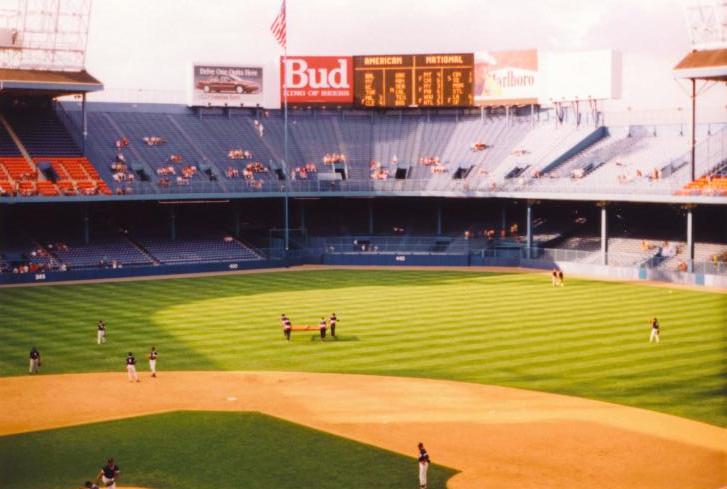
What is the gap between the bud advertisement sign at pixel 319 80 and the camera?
81000 mm

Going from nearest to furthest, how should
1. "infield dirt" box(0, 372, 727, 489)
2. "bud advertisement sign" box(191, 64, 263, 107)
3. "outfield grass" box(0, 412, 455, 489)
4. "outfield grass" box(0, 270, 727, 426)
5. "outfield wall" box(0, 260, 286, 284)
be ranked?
"outfield grass" box(0, 412, 455, 489) < "infield dirt" box(0, 372, 727, 489) < "outfield grass" box(0, 270, 727, 426) < "outfield wall" box(0, 260, 286, 284) < "bud advertisement sign" box(191, 64, 263, 107)

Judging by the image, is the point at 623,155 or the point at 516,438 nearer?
the point at 516,438

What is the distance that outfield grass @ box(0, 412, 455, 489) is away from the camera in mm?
22047

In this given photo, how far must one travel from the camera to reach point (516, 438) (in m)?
25.4

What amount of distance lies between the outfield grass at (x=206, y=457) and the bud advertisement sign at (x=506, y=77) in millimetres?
55893

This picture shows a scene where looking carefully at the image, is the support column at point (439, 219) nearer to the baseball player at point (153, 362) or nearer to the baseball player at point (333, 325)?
the baseball player at point (333, 325)

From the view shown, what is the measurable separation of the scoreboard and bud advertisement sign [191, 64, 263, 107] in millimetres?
8656

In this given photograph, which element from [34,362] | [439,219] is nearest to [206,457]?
[34,362]

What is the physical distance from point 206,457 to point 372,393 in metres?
7.89

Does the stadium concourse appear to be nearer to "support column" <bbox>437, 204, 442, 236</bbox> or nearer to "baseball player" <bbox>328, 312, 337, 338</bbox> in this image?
"support column" <bbox>437, 204, 442, 236</bbox>

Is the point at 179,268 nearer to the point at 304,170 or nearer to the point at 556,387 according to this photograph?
the point at 304,170

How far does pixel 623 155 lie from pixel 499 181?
372 inches

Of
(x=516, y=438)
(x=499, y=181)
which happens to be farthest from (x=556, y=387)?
(x=499, y=181)

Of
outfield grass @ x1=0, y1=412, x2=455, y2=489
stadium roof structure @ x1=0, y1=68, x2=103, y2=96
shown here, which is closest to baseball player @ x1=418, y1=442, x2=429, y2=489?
outfield grass @ x1=0, y1=412, x2=455, y2=489
